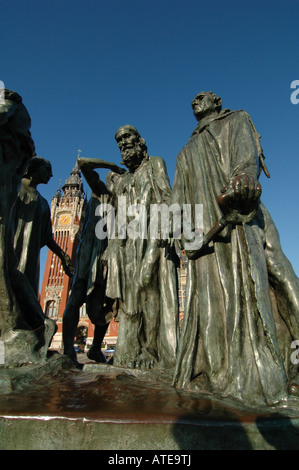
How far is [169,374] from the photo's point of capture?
9.57 ft

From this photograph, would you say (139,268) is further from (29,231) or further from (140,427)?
(140,427)

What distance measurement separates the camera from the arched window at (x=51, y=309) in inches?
2041

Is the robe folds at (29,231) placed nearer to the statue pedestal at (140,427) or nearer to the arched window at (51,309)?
the statue pedestal at (140,427)

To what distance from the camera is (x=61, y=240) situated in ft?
192

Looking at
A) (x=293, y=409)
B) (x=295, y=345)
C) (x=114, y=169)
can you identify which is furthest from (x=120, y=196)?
(x=293, y=409)

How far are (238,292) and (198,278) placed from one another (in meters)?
0.42

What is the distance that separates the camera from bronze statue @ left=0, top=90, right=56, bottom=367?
7.87ft

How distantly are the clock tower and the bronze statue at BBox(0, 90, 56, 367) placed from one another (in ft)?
145

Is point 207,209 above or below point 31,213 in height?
below

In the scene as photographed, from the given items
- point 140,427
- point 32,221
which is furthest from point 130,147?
point 140,427

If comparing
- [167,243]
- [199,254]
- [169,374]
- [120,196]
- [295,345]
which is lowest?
[169,374]

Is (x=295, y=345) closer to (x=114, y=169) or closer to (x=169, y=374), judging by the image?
(x=169, y=374)

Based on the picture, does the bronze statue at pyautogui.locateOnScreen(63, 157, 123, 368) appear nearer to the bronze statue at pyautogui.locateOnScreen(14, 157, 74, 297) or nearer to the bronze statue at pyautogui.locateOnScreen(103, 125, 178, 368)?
the bronze statue at pyautogui.locateOnScreen(103, 125, 178, 368)

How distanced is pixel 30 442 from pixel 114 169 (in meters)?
3.71
